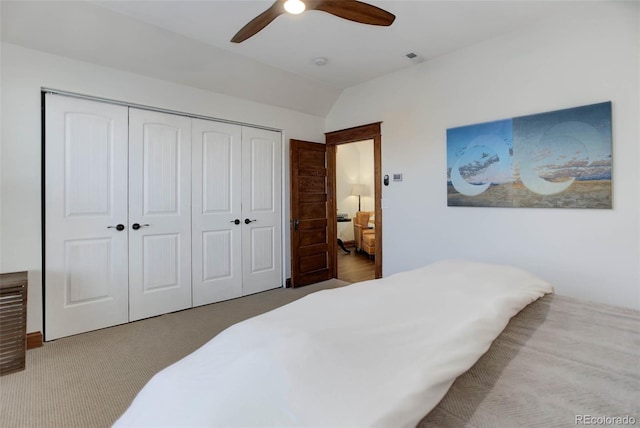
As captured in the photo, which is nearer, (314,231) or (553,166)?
(553,166)

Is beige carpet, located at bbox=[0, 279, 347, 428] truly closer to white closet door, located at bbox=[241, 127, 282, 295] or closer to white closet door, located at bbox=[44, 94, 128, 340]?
white closet door, located at bbox=[44, 94, 128, 340]

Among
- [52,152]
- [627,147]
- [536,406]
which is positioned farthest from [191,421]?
[627,147]

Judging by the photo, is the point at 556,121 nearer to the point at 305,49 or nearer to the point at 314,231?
the point at 305,49

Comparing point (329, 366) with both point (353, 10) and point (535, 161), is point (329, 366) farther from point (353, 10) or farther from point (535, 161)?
point (535, 161)

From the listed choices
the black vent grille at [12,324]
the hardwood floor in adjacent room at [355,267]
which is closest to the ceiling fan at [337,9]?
the black vent grille at [12,324]

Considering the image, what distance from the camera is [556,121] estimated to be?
257cm

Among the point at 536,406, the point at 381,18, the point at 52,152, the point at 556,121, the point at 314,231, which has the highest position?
the point at 381,18

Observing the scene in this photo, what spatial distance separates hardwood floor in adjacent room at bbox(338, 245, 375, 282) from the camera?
15.4 ft

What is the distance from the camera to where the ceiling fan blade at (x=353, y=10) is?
169 cm

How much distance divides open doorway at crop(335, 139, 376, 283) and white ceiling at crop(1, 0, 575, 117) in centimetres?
353

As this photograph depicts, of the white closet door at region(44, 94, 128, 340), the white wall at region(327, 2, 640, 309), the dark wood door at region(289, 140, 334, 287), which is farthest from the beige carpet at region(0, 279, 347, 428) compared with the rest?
the white wall at region(327, 2, 640, 309)

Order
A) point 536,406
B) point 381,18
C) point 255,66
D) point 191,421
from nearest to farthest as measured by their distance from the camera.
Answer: point 191,421 → point 536,406 → point 381,18 → point 255,66

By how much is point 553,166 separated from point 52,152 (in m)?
4.31

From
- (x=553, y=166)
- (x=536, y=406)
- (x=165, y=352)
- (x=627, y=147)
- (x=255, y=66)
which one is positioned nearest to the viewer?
(x=536, y=406)
